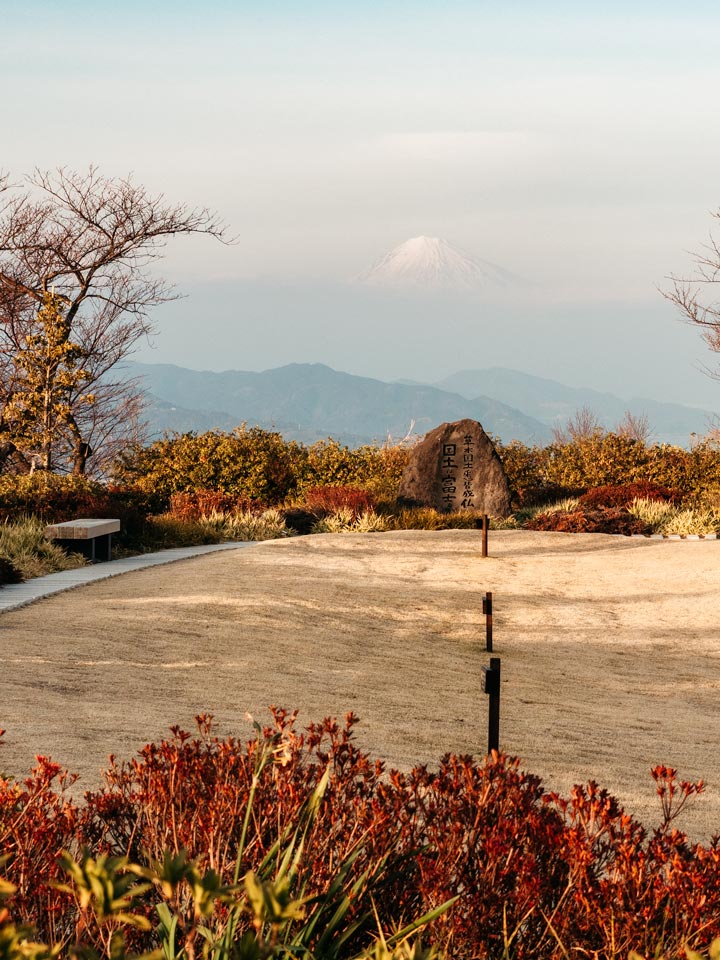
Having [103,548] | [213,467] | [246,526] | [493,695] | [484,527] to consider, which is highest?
[213,467]

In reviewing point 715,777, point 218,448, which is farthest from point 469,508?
point 715,777

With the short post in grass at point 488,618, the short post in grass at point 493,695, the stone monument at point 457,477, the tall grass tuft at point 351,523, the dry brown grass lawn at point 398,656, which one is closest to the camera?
the short post in grass at point 493,695

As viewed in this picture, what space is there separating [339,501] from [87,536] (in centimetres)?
655

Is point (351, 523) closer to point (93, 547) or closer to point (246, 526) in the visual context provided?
point (246, 526)

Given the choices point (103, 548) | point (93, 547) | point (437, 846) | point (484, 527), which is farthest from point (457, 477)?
point (437, 846)

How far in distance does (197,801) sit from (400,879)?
63cm

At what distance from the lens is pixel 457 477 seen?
779 inches

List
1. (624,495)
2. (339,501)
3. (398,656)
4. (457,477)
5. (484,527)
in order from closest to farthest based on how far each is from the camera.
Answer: (398,656) < (484,527) < (339,501) < (457,477) < (624,495)

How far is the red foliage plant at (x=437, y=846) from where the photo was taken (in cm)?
238

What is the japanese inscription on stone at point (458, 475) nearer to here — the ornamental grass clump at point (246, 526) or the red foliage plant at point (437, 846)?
the ornamental grass clump at point (246, 526)

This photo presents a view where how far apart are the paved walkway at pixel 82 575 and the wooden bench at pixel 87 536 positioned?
0.32 meters

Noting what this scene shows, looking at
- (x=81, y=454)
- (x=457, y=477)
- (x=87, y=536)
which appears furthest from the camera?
(x=81, y=454)

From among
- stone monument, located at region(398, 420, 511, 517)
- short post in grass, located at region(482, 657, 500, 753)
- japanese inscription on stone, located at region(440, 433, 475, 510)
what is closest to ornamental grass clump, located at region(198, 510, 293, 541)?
stone monument, located at region(398, 420, 511, 517)

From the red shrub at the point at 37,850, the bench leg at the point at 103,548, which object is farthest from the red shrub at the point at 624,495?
the red shrub at the point at 37,850
